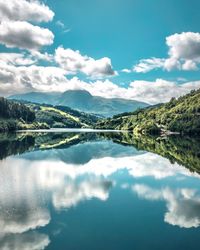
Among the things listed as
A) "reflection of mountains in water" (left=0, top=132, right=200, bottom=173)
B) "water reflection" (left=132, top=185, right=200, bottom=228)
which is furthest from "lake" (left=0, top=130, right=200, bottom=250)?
"reflection of mountains in water" (left=0, top=132, right=200, bottom=173)

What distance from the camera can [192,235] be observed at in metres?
31.4

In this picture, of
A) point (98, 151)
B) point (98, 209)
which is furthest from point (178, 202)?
point (98, 151)

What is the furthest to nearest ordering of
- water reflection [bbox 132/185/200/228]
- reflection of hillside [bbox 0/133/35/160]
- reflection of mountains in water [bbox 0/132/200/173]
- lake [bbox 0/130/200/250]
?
reflection of hillside [bbox 0/133/35/160] < reflection of mountains in water [bbox 0/132/200/173] < water reflection [bbox 132/185/200/228] < lake [bbox 0/130/200/250]

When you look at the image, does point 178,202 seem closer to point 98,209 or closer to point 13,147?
point 98,209

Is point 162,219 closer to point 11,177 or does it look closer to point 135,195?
point 135,195

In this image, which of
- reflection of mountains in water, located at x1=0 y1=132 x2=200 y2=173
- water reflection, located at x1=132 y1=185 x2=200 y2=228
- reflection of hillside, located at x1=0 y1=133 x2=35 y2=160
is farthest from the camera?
reflection of hillside, located at x1=0 y1=133 x2=35 y2=160

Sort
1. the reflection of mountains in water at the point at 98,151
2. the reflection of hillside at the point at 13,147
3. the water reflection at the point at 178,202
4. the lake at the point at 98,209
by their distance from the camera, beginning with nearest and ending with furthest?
the lake at the point at 98,209
the water reflection at the point at 178,202
the reflection of mountains in water at the point at 98,151
the reflection of hillside at the point at 13,147

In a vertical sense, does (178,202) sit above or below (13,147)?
below

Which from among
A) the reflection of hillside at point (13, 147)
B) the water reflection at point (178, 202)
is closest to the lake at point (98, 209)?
the water reflection at point (178, 202)

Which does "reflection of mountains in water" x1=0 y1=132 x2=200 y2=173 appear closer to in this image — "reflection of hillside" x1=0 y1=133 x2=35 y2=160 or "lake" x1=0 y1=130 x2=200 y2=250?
"reflection of hillside" x1=0 y1=133 x2=35 y2=160

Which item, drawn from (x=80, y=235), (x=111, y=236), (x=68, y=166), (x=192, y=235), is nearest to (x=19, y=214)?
(x=80, y=235)

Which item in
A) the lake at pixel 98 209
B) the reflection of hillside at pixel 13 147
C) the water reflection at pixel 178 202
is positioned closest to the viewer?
the lake at pixel 98 209

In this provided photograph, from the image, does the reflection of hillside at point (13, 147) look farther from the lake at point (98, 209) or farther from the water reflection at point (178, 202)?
the water reflection at point (178, 202)

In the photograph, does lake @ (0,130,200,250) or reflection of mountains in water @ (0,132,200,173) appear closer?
lake @ (0,130,200,250)
